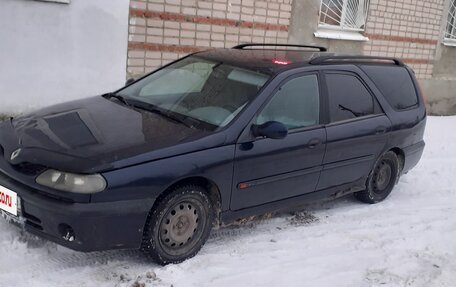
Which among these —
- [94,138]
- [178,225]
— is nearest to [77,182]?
[94,138]

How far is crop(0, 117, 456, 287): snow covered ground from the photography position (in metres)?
3.64

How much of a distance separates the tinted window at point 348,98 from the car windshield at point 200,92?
31.0 inches

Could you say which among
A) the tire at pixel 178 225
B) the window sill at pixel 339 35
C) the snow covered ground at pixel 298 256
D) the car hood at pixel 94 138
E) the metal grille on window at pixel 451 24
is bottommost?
the snow covered ground at pixel 298 256

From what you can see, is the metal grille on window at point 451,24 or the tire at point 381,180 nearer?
the tire at point 381,180

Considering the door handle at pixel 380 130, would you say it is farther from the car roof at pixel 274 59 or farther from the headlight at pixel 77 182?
the headlight at pixel 77 182

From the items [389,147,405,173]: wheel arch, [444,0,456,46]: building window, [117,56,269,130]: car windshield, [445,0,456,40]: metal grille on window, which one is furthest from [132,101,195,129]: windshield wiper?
[445,0,456,40]: metal grille on window

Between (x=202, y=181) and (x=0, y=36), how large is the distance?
3616 millimetres

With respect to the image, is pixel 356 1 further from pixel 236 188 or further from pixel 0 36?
pixel 236 188

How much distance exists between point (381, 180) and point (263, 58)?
1869 millimetres

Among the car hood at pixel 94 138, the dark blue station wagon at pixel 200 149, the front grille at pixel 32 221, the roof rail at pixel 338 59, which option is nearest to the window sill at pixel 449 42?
the roof rail at pixel 338 59

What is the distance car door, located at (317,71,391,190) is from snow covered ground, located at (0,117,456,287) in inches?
17.8

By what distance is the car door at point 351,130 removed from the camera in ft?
15.9

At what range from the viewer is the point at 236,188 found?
4113 mm

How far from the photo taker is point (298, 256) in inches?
166
